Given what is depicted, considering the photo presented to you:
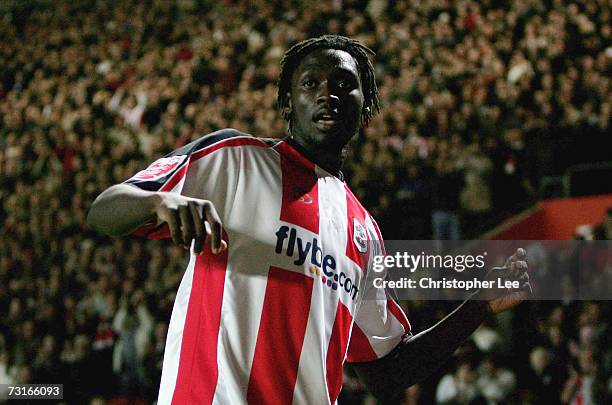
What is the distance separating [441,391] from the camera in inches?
242

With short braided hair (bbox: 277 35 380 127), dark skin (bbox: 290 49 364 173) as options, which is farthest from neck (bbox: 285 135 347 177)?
short braided hair (bbox: 277 35 380 127)

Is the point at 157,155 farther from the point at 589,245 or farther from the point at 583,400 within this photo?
the point at 583,400

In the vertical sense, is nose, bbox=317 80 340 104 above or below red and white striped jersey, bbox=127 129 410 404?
above

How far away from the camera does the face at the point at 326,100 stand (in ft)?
7.36

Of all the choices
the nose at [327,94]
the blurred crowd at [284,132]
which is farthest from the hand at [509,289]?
the blurred crowd at [284,132]

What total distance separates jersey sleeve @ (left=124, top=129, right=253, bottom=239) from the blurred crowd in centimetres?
410

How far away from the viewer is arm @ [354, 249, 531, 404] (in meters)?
2.46

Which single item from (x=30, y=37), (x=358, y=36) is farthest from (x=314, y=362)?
(x=30, y=37)

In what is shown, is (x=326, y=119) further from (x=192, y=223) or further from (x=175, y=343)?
(x=192, y=223)

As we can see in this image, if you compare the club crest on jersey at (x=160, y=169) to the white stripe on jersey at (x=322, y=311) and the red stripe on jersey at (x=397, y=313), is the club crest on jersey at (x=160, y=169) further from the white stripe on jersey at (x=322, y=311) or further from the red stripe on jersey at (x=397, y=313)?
the red stripe on jersey at (x=397, y=313)

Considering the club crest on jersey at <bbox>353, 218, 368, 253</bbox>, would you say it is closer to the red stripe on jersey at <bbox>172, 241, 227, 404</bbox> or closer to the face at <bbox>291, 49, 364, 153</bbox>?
the face at <bbox>291, 49, 364, 153</bbox>

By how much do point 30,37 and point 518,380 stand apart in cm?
1215

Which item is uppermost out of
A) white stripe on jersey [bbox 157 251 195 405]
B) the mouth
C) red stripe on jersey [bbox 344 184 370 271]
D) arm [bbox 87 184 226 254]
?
the mouth

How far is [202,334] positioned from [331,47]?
0.85 metres
